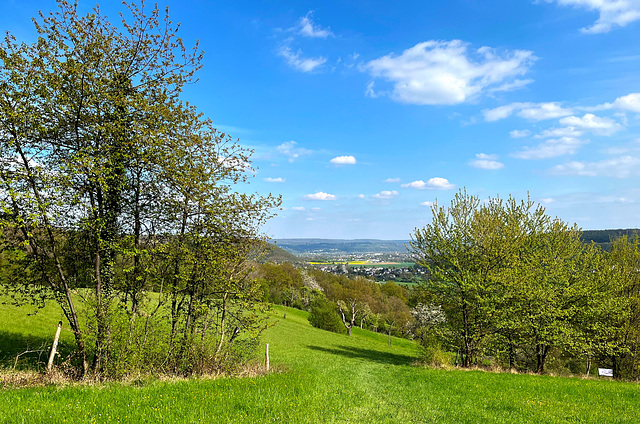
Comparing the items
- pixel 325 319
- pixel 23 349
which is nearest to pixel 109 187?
pixel 23 349

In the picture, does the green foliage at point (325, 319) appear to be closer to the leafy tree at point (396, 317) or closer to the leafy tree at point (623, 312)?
the leafy tree at point (396, 317)

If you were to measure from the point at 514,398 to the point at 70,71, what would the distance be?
19.1m

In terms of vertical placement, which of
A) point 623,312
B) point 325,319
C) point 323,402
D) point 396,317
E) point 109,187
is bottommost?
point 396,317

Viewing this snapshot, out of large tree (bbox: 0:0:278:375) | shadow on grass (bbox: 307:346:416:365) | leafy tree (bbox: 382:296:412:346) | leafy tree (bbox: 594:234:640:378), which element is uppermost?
large tree (bbox: 0:0:278:375)

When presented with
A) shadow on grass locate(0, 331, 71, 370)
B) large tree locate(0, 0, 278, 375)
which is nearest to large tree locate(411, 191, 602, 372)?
large tree locate(0, 0, 278, 375)

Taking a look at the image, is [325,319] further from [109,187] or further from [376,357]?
[109,187]

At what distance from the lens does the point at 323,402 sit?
9734 mm

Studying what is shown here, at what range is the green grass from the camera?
288 inches

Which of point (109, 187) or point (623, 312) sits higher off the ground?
point (109, 187)

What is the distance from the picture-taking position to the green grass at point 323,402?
7.30m

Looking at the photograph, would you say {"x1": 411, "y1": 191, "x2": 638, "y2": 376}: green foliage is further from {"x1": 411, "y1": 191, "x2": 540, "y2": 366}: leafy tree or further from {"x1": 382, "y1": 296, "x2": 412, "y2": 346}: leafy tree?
{"x1": 382, "y1": 296, "x2": 412, "y2": 346}: leafy tree

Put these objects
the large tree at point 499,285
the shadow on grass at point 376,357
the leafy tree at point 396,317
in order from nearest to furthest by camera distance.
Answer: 1. the large tree at point 499,285
2. the shadow on grass at point 376,357
3. the leafy tree at point 396,317

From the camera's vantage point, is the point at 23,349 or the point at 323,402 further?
the point at 23,349

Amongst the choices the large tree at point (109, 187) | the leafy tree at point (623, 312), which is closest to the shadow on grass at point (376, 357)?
the leafy tree at point (623, 312)
